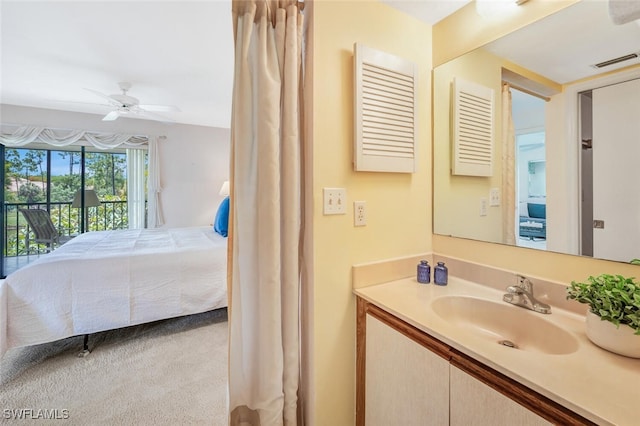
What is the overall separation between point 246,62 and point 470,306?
1385 millimetres

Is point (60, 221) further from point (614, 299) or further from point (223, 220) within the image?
point (614, 299)

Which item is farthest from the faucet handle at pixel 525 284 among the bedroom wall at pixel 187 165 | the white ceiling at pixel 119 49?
the bedroom wall at pixel 187 165

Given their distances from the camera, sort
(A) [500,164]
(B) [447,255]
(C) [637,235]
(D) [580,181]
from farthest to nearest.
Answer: (B) [447,255]
(A) [500,164]
(D) [580,181]
(C) [637,235]

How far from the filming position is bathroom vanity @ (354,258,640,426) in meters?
0.62

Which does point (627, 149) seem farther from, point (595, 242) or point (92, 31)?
point (92, 31)

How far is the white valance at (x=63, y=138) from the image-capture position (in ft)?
11.5

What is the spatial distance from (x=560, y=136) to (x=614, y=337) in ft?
2.46

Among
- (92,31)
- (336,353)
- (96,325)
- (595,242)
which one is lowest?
(96,325)

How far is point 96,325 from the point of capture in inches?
81.7

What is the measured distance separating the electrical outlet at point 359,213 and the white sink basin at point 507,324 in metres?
0.45

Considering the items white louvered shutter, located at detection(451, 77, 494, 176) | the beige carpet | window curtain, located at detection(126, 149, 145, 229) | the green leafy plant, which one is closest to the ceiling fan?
window curtain, located at detection(126, 149, 145, 229)

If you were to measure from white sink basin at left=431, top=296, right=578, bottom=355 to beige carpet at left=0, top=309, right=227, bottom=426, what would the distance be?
1377mm

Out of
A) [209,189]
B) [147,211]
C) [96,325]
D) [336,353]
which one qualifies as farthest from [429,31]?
[147,211]

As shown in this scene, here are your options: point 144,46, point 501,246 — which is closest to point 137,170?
point 144,46
